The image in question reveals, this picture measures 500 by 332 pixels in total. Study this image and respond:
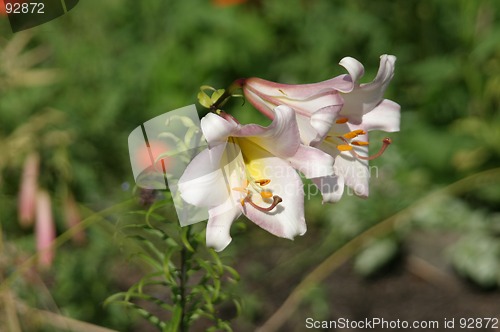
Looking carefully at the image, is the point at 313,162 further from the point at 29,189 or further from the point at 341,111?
the point at 29,189

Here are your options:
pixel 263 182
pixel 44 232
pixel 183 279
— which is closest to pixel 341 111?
pixel 263 182

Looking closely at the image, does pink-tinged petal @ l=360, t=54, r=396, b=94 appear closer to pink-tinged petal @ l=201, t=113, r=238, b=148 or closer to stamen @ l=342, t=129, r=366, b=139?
stamen @ l=342, t=129, r=366, b=139

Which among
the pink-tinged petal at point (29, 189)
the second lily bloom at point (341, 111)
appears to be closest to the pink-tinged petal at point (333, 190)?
the second lily bloom at point (341, 111)

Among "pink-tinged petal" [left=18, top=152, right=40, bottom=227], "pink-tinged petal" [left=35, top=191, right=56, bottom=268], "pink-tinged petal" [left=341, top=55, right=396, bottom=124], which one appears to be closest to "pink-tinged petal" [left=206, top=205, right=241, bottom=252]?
"pink-tinged petal" [left=341, top=55, right=396, bottom=124]

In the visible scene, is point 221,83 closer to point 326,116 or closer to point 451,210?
point 451,210

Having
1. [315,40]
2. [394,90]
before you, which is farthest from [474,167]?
[315,40]

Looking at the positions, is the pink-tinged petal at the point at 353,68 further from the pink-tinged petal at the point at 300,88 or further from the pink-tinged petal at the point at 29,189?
the pink-tinged petal at the point at 29,189
